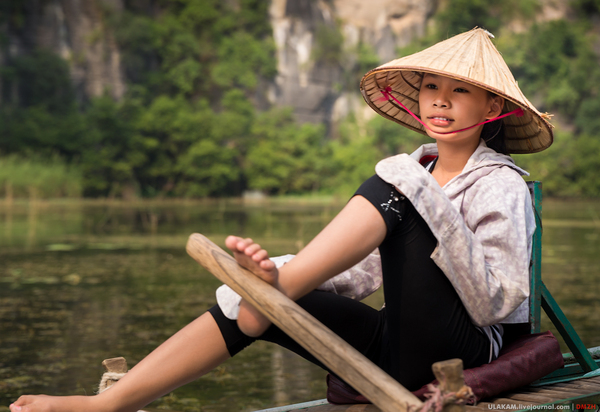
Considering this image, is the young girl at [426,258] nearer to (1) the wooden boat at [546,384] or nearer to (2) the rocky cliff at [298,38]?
(1) the wooden boat at [546,384]

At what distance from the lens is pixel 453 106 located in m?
1.39

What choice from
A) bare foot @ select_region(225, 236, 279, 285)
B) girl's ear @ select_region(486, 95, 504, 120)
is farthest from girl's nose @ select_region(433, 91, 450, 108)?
bare foot @ select_region(225, 236, 279, 285)

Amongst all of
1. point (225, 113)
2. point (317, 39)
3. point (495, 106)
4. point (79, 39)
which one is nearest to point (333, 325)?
point (495, 106)

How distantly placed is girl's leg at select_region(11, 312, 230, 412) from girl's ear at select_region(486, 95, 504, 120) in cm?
73

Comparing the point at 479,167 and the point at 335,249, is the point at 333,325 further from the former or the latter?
the point at 479,167

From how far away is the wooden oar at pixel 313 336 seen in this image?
3.30 feet

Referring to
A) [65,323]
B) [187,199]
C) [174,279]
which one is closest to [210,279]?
[174,279]

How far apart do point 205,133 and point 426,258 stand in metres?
23.5

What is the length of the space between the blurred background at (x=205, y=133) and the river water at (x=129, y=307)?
1.6 inches

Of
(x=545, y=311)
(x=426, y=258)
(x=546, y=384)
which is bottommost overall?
(x=546, y=384)

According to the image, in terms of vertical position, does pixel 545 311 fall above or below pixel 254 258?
below

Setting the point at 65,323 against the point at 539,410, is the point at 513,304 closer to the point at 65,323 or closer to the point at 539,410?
the point at 539,410

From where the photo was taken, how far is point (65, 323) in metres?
3.66

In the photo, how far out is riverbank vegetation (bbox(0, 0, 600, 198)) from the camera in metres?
21.8
